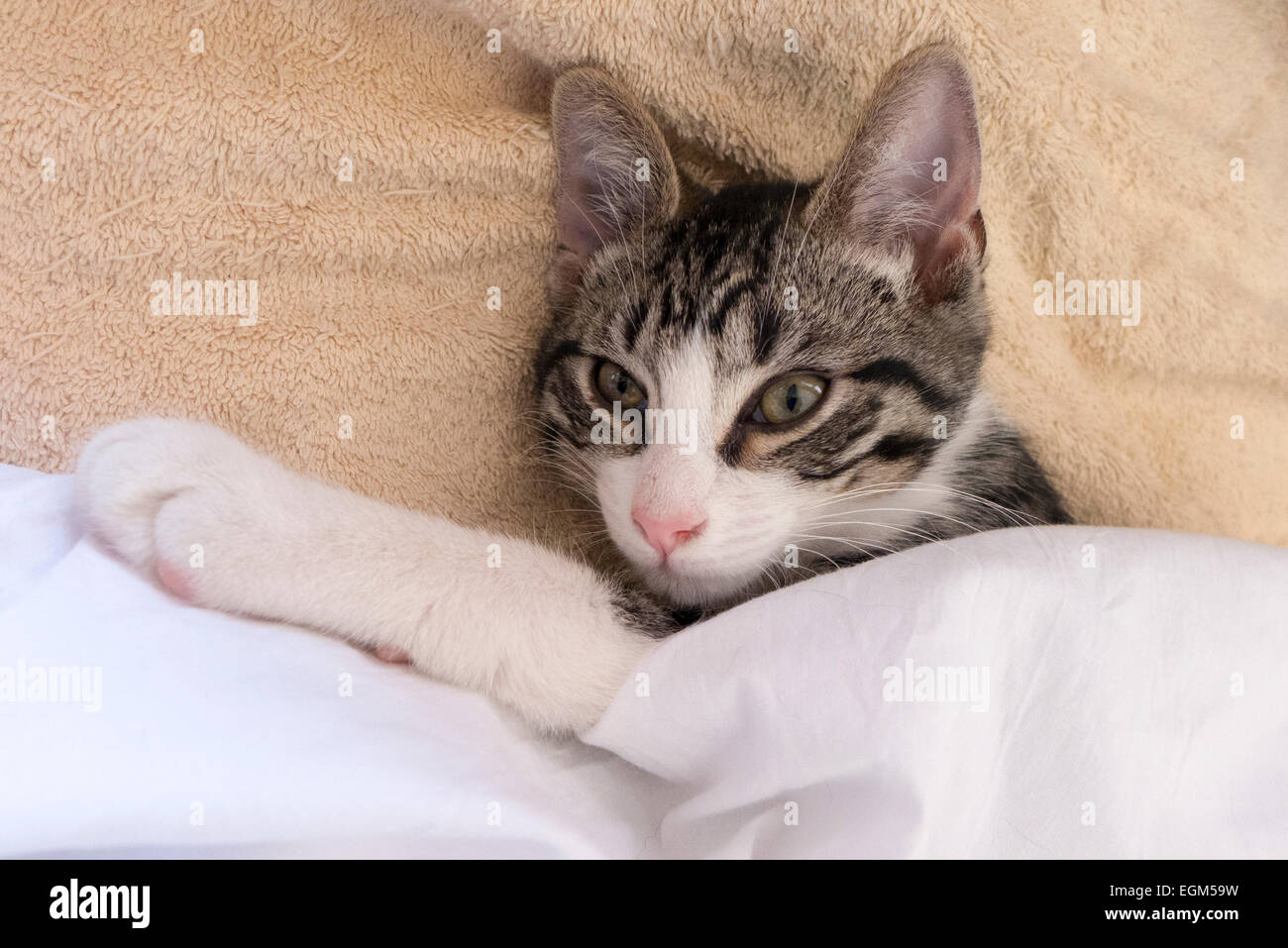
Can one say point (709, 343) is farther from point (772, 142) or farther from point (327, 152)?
point (327, 152)

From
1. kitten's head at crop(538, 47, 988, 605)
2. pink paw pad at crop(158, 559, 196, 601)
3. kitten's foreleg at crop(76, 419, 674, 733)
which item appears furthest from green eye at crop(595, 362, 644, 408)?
pink paw pad at crop(158, 559, 196, 601)

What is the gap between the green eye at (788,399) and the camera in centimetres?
109

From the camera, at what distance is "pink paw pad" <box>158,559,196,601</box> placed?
90 cm

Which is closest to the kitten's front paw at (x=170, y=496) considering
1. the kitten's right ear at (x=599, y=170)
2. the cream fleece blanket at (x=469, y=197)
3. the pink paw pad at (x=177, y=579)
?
the pink paw pad at (x=177, y=579)

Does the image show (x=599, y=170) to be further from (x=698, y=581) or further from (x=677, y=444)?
(x=698, y=581)

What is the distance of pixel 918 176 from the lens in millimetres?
1136

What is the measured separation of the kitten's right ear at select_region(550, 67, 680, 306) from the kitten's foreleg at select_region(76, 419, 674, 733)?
521 mm

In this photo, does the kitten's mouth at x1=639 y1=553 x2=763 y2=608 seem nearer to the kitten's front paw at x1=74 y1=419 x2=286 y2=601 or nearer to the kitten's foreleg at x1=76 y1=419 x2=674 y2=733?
the kitten's foreleg at x1=76 y1=419 x2=674 y2=733

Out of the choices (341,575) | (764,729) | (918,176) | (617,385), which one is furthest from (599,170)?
(764,729)

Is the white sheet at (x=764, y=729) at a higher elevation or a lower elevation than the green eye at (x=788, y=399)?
lower

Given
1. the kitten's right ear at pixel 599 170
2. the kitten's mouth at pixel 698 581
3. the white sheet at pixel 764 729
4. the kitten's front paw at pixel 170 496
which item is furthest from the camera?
the kitten's right ear at pixel 599 170

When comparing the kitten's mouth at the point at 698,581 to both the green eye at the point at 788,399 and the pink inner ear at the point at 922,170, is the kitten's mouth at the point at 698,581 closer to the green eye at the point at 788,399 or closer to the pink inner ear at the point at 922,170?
the green eye at the point at 788,399

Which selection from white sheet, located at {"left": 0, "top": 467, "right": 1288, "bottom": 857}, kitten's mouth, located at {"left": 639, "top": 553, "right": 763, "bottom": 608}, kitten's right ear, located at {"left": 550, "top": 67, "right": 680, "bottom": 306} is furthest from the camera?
kitten's right ear, located at {"left": 550, "top": 67, "right": 680, "bottom": 306}
